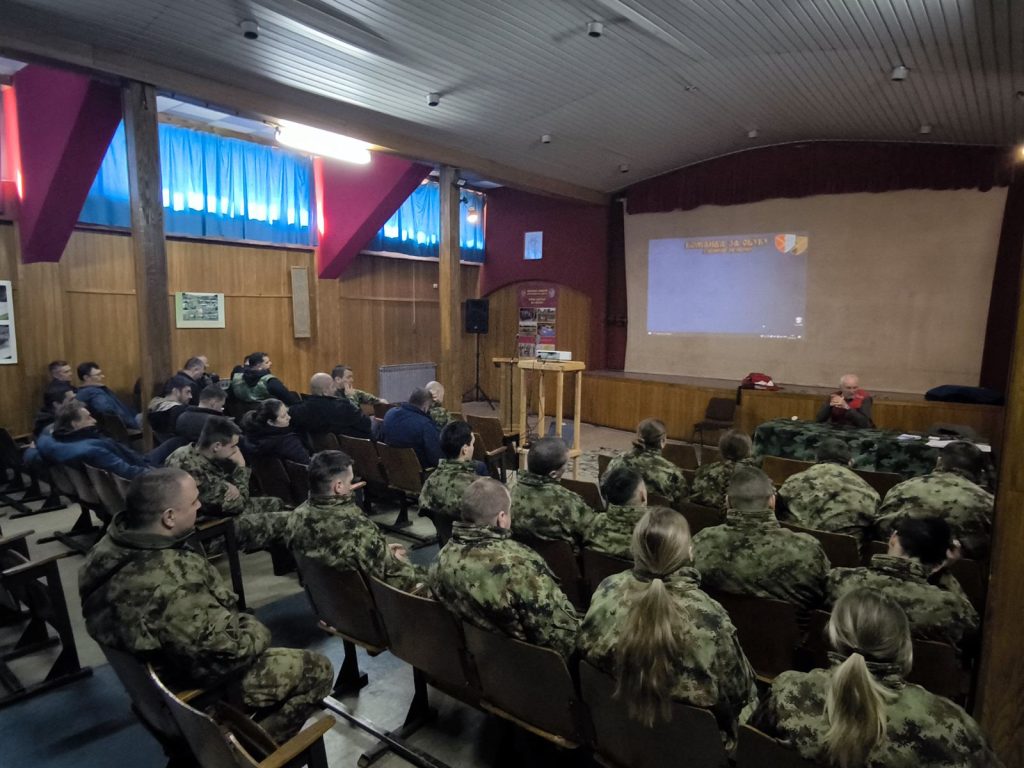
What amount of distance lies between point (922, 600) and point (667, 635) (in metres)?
1.05

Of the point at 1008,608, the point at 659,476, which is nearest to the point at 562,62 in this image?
the point at 659,476

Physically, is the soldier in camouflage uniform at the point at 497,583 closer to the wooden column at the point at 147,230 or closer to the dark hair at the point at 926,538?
the dark hair at the point at 926,538

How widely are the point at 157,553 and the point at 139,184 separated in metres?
4.50

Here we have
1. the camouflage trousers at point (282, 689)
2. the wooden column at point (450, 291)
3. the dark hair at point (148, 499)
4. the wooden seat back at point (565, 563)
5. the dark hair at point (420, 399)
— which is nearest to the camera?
the dark hair at point (148, 499)

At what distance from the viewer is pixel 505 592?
194 cm

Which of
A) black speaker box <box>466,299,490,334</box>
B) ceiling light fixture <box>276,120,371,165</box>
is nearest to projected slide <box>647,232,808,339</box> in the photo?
black speaker box <box>466,299,490,334</box>

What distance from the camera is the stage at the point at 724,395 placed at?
678 centimetres

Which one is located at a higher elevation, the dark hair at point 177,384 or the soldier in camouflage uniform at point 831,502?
the dark hair at point 177,384

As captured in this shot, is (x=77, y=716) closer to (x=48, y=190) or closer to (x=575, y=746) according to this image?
(x=575, y=746)

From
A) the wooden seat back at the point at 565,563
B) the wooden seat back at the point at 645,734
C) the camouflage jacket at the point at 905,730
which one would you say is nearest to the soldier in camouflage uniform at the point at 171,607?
the wooden seat back at the point at 645,734

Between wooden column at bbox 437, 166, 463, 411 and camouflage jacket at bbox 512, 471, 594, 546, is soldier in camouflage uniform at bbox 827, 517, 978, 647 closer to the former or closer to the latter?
camouflage jacket at bbox 512, 471, 594, 546

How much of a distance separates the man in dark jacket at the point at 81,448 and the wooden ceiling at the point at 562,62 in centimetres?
268

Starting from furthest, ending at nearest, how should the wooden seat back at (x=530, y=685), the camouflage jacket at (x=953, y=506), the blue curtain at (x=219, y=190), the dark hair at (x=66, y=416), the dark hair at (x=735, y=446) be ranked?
the blue curtain at (x=219, y=190) < the dark hair at (x=66, y=416) < the dark hair at (x=735, y=446) < the camouflage jacket at (x=953, y=506) < the wooden seat back at (x=530, y=685)

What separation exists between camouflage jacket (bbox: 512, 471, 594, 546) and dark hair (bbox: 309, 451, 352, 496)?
0.91m
